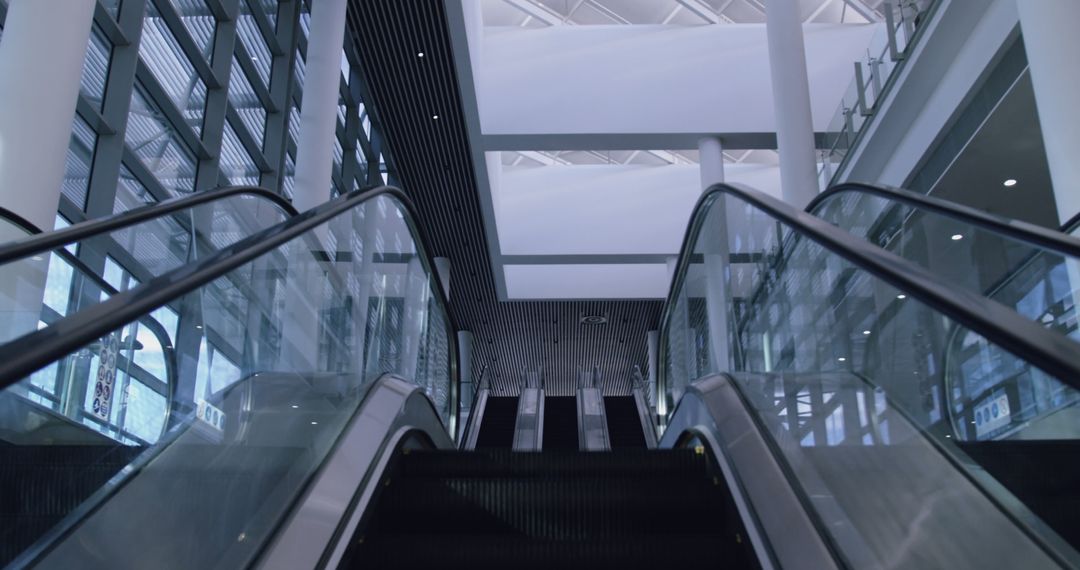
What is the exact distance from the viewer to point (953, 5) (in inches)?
339

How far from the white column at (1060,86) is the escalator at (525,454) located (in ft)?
7.23

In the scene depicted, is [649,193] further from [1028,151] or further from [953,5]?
[953,5]

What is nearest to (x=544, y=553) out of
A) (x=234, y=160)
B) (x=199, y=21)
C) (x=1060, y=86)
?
(x=1060, y=86)

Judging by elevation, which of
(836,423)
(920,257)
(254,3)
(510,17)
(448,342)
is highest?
(510,17)

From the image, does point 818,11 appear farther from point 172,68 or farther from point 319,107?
point 172,68


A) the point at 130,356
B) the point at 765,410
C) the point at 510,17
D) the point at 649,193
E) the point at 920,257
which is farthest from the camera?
the point at 510,17

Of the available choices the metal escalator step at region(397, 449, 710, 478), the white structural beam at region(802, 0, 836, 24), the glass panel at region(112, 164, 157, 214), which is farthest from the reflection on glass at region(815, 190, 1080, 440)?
the white structural beam at region(802, 0, 836, 24)

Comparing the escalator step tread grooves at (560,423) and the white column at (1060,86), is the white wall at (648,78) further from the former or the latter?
the white column at (1060,86)

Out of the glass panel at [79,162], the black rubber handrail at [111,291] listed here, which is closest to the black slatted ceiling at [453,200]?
the glass panel at [79,162]

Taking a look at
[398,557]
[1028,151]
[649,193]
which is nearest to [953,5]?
[1028,151]

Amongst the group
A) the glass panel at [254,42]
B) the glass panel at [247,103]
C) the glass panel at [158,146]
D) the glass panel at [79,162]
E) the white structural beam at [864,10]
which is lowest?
the glass panel at [79,162]

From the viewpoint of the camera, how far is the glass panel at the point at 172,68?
28.0ft

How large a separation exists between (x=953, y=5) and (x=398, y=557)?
7502 millimetres

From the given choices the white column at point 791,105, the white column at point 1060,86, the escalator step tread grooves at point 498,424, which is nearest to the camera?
the white column at point 1060,86
